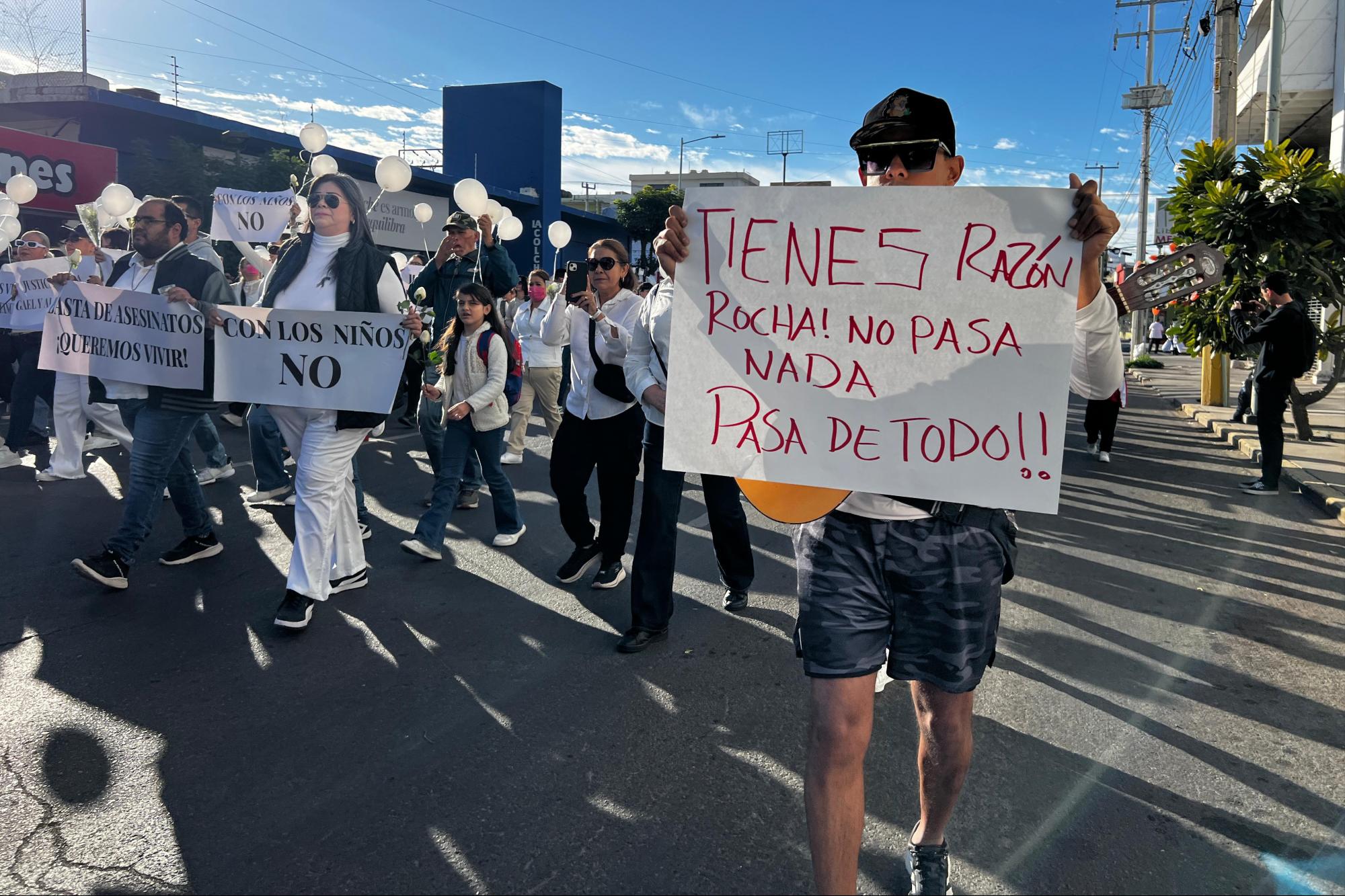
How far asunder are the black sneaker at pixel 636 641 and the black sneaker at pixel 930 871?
1.90 meters

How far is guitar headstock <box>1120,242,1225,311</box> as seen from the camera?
92.4 inches

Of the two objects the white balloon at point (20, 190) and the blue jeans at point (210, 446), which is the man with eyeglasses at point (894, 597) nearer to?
the blue jeans at point (210, 446)

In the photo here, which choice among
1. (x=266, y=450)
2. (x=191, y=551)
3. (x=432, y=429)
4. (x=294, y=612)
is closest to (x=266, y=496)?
(x=266, y=450)

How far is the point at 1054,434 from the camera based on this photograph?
6.76 feet

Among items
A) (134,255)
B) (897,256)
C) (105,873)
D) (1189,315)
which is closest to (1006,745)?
(897,256)

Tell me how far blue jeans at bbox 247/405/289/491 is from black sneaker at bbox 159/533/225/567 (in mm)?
1336

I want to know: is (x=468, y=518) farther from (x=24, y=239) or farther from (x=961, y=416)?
(x=24, y=239)

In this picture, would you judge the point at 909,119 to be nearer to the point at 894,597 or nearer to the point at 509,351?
the point at 894,597

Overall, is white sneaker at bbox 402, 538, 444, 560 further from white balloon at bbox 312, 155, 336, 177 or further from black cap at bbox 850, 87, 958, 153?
black cap at bbox 850, 87, 958, 153

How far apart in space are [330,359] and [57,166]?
1688 cm

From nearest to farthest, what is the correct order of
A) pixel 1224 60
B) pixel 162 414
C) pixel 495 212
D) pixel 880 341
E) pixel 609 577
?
pixel 880 341
pixel 162 414
pixel 609 577
pixel 495 212
pixel 1224 60

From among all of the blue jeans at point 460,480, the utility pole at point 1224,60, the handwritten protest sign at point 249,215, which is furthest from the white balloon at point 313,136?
A: the utility pole at point 1224,60

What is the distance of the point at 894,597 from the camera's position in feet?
7.41

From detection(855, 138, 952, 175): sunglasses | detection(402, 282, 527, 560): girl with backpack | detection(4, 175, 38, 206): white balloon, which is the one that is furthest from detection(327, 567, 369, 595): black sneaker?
detection(4, 175, 38, 206): white balloon
